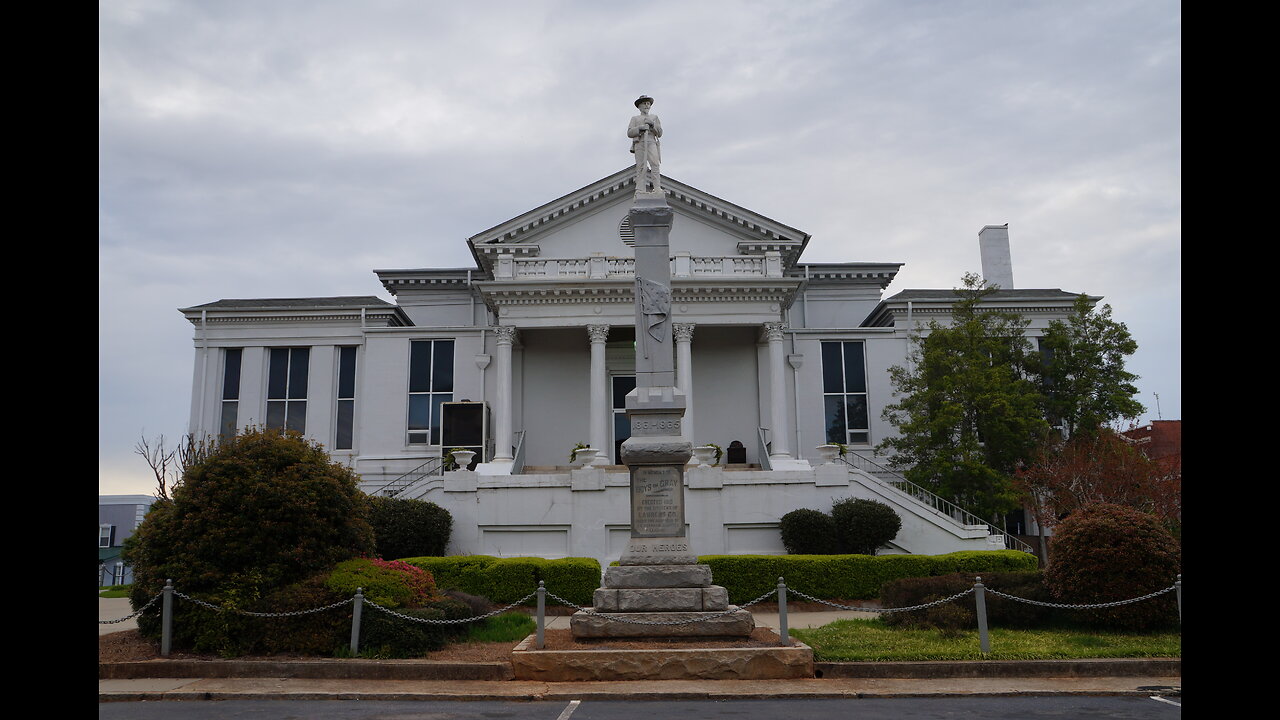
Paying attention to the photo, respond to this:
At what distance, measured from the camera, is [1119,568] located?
46.1ft

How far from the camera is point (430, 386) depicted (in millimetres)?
34219

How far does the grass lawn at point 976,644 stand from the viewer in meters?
12.0

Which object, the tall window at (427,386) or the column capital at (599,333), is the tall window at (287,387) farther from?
the column capital at (599,333)

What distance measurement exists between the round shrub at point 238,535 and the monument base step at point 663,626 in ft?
15.1

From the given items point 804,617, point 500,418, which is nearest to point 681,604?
point 804,617

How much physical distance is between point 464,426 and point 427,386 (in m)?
2.83

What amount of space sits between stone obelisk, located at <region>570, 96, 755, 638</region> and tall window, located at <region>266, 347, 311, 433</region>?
23.7 meters

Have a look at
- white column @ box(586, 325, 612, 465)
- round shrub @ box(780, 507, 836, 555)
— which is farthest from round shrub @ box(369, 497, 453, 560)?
round shrub @ box(780, 507, 836, 555)

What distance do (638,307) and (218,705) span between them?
7906 millimetres

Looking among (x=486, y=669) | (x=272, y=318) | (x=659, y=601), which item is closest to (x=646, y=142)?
Answer: (x=659, y=601)

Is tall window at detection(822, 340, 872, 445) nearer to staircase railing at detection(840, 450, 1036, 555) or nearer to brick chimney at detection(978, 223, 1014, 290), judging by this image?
staircase railing at detection(840, 450, 1036, 555)

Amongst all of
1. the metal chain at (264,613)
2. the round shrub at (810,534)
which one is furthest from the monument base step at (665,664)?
the round shrub at (810,534)

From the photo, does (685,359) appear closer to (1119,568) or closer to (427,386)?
(427,386)

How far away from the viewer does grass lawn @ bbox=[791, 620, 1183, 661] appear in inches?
471
